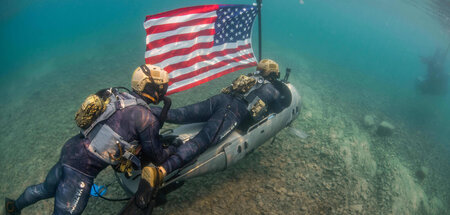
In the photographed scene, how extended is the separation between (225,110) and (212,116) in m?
0.35

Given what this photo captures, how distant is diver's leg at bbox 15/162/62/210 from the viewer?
345 cm

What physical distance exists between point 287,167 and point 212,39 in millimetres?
4555

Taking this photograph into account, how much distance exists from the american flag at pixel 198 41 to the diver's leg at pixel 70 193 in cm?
285

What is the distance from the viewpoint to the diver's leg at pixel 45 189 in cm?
345

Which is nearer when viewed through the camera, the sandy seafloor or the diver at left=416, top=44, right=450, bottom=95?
the sandy seafloor

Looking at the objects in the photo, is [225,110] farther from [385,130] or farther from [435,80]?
[435,80]

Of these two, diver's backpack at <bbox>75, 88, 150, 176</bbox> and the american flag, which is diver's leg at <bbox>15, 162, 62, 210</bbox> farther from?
the american flag

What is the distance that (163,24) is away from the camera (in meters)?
5.15

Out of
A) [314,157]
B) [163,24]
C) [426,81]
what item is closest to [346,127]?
[314,157]

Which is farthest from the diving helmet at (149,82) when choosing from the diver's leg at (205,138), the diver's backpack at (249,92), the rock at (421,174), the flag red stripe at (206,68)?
the rock at (421,174)

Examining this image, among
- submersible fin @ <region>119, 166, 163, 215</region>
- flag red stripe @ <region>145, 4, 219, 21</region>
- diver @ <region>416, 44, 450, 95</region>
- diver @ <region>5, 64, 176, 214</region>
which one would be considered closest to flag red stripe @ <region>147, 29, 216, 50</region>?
flag red stripe @ <region>145, 4, 219, 21</region>

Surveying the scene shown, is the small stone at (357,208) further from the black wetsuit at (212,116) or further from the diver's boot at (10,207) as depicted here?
the diver's boot at (10,207)

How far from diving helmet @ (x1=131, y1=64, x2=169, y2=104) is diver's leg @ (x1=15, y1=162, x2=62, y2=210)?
6.00ft

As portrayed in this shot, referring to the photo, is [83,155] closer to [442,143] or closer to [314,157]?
[314,157]
